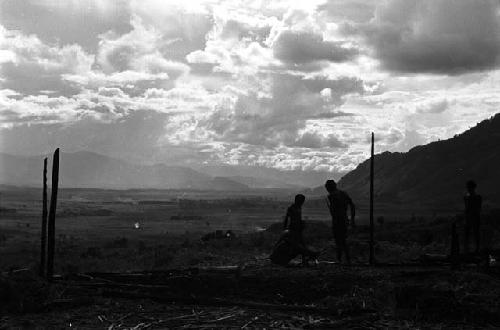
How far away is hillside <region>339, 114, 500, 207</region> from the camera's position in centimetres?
13788

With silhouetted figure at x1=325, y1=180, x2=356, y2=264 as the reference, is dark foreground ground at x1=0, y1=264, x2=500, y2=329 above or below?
below

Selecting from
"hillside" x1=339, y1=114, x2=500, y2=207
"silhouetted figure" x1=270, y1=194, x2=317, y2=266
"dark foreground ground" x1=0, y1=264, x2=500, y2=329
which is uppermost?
"hillside" x1=339, y1=114, x2=500, y2=207

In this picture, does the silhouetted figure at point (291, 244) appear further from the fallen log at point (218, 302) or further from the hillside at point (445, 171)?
the hillside at point (445, 171)

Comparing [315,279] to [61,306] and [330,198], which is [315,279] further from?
[61,306]

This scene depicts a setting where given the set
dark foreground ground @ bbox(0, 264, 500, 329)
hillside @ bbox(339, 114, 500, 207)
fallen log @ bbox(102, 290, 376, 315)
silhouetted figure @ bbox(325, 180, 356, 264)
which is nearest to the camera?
dark foreground ground @ bbox(0, 264, 500, 329)

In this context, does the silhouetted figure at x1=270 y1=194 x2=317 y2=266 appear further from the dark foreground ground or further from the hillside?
the hillside

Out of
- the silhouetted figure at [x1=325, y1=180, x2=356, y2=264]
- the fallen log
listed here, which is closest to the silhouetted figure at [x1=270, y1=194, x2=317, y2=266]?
the silhouetted figure at [x1=325, y1=180, x2=356, y2=264]

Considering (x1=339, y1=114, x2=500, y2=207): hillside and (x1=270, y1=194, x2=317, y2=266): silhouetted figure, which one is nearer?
(x1=270, y1=194, x2=317, y2=266): silhouetted figure

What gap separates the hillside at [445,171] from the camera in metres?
138

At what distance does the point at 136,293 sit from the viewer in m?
12.6

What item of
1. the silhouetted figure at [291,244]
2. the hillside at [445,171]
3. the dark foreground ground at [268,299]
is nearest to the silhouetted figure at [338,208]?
the silhouetted figure at [291,244]

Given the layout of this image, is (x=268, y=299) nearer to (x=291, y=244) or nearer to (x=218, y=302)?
(x=218, y=302)

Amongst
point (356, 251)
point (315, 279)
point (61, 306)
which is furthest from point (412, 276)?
point (356, 251)

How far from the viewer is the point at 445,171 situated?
158375mm
